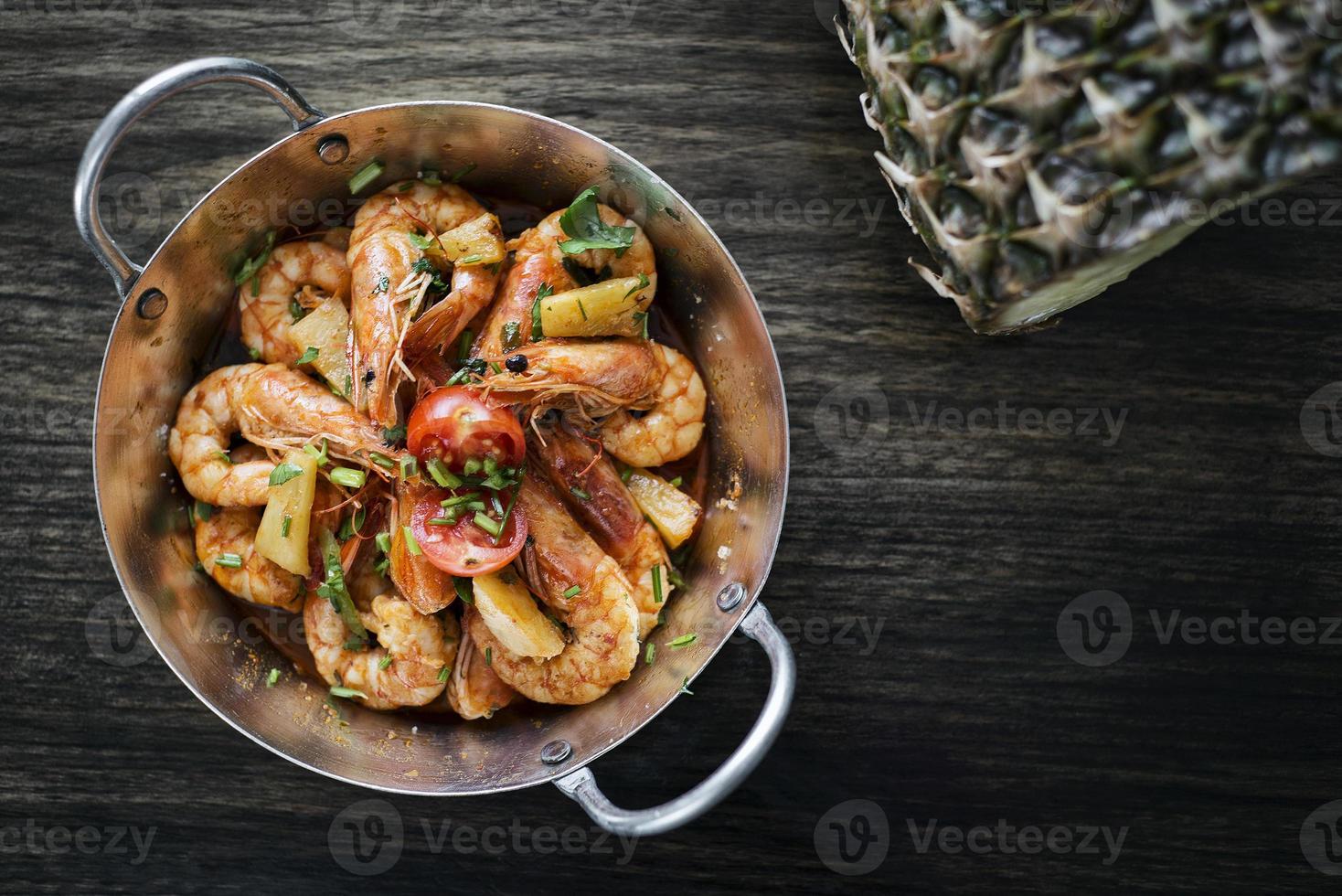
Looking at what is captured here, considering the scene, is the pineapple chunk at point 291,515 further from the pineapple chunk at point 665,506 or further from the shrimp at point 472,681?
the pineapple chunk at point 665,506

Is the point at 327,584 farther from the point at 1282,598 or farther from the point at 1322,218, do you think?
the point at 1322,218

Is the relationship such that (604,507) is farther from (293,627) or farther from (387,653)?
(293,627)

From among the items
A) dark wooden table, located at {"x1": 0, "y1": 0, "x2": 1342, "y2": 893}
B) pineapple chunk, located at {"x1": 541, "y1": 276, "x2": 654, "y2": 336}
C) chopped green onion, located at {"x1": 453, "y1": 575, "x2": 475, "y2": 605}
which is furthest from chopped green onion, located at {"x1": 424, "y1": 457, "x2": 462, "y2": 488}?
dark wooden table, located at {"x1": 0, "y1": 0, "x2": 1342, "y2": 893}

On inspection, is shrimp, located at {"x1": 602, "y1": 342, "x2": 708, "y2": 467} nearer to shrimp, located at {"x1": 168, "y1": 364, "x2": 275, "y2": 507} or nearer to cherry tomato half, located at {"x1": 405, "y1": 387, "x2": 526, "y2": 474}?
cherry tomato half, located at {"x1": 405, "y1": 387, "x2": 526, "y2": 474}

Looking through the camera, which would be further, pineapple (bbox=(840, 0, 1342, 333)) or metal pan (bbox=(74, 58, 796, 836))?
metal pan (bbox=(74, 58, 796, 836))

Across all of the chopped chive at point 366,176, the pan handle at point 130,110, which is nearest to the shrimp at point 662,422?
the chopped chive at point 366,176

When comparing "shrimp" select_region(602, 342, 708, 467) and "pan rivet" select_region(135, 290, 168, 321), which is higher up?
"pan rivet" select_region(135, 290, 168, 321)
